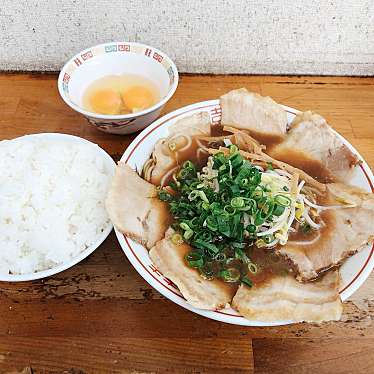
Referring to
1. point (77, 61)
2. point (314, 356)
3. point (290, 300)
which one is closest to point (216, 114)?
point (77, 61)

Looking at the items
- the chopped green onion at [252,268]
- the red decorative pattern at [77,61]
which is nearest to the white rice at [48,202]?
the red decorative pattern at [77,61]

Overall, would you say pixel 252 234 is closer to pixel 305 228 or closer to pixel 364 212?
pixel 305 228

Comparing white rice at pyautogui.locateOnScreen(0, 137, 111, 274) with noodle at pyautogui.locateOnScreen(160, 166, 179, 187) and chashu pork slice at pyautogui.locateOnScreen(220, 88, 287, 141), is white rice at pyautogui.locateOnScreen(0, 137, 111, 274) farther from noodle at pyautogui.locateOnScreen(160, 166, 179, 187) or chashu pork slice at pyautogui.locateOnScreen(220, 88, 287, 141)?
chashu pork slice at pyautogui.locateOnScreen(220, 88, 287, 141)

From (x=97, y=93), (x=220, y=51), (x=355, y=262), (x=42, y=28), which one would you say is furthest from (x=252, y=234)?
(x=42, y=28)

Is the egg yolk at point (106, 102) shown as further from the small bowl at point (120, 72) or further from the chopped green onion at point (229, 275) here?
the chopped green onion at point (229, 275)

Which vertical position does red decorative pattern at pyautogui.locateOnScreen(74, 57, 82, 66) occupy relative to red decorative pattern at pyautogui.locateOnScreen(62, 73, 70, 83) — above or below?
above

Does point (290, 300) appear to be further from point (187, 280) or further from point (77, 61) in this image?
point (77, 61)

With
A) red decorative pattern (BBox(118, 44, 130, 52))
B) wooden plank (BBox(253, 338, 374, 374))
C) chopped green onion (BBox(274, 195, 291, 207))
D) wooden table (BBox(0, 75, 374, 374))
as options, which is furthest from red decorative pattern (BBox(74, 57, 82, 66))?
wooden plank (BBox(253, 338, 374, 374))
